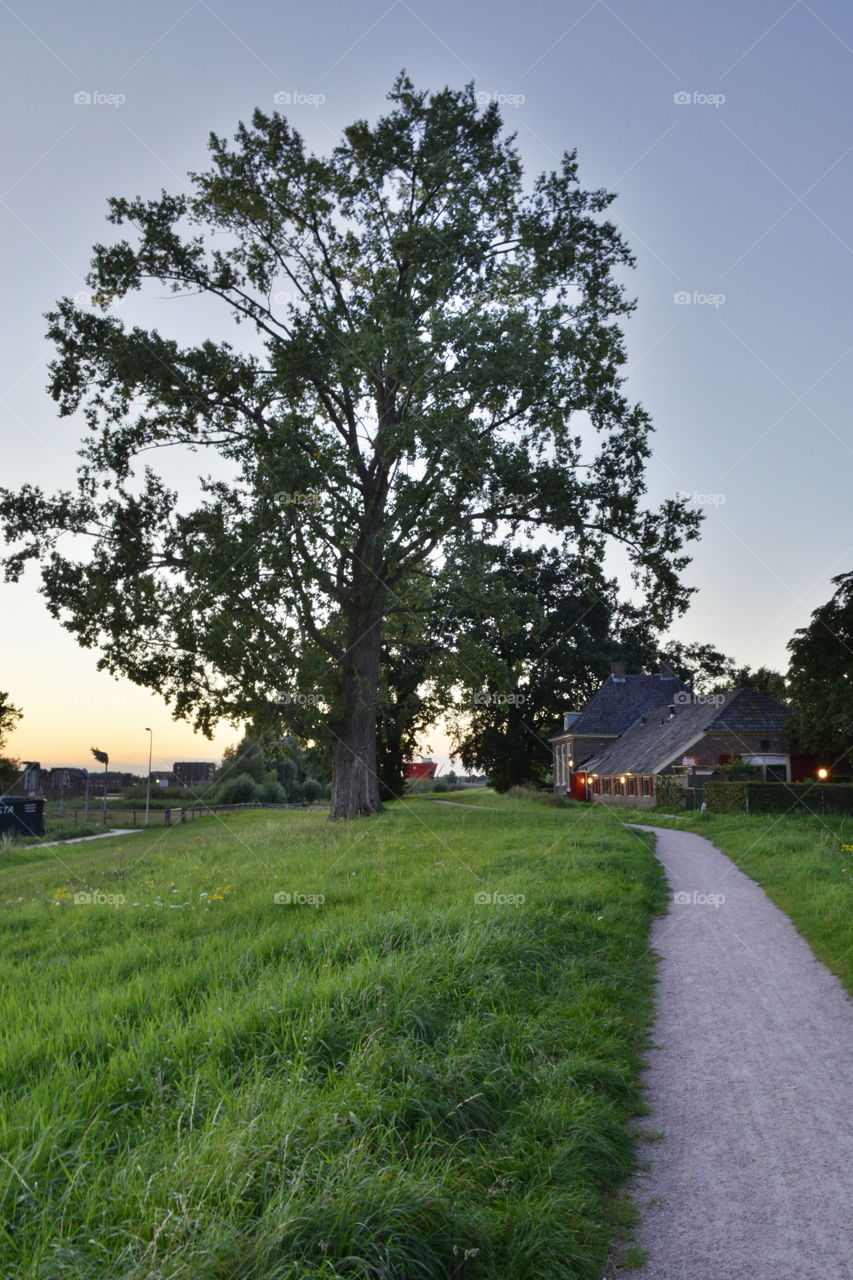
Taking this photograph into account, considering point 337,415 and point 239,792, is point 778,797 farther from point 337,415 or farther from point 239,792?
point 239,792

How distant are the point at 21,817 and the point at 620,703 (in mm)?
36386

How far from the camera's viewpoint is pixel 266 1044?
17.5 ft

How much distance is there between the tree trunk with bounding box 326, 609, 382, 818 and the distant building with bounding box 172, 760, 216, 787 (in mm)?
53204

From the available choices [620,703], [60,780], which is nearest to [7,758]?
[60,780]

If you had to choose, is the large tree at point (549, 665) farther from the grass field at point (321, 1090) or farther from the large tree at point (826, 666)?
the grass field at point (321, 1090)

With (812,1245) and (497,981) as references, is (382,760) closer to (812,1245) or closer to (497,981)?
(497,981)

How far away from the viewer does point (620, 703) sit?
5950 centimetres

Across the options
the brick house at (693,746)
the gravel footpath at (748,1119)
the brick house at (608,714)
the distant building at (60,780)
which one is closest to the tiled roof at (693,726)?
the brick house at (693,746)

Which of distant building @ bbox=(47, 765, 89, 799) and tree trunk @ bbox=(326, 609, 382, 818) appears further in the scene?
distant building @ bbox=(47, 765, 89, 799)

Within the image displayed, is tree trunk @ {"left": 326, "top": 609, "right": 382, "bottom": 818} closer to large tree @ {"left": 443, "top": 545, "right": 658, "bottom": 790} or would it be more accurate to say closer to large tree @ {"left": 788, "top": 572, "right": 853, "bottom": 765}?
large tree @ {"left": 788, "top": 572, "right": 853, "bottom": 765}

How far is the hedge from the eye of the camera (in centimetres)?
3394

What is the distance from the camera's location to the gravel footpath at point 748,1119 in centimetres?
410

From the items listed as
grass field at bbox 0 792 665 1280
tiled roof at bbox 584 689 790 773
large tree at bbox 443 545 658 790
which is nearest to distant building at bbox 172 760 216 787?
large tree at bbox 443 545 658 790

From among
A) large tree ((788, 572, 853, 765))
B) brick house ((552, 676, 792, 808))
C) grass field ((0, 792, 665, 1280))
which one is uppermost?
large tree ((788, 572, 853, 765))
